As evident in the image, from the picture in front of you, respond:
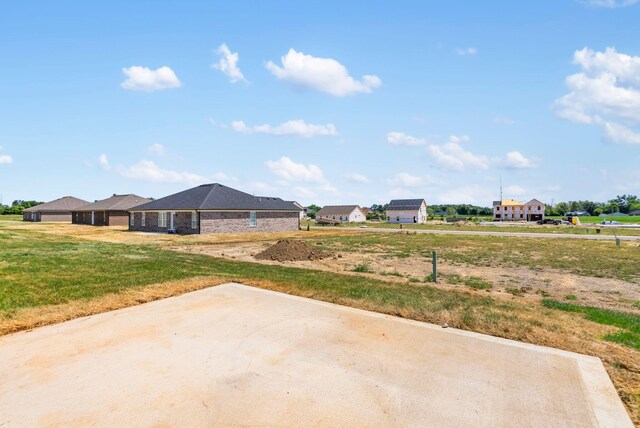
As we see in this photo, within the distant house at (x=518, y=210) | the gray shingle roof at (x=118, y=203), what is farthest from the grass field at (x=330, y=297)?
the distant house at (x=518, y=210)

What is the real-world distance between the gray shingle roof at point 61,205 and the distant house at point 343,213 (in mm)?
51931

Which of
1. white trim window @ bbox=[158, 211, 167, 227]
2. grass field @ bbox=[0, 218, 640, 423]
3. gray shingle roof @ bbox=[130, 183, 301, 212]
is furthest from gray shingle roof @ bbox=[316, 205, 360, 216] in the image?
grass field @ bbox=[0, 218, 640, 423]

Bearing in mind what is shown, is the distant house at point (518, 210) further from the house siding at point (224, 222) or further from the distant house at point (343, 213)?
the house siding at point (224, 222)

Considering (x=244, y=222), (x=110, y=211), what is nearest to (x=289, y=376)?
(x=244, y=222)

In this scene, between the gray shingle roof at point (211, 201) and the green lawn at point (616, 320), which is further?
the gray shingle roof at point (211, 201)

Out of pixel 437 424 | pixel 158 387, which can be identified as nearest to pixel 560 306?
pixel 437 424

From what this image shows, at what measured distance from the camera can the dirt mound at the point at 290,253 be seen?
59.8ft

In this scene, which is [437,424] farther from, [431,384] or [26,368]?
[26,368]

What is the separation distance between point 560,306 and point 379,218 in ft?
305

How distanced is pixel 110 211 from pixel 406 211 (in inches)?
2345

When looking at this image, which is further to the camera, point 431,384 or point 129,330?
point 129,330

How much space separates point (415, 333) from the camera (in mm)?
6535

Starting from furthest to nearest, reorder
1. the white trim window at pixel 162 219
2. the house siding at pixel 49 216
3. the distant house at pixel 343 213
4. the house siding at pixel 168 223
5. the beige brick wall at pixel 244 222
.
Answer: the distant house at pixel 343 213, the house siding at pixel 49 216, the white trim window at pixel 162 219, the house siding at pixel 168 223, the beige brick wall at pixel 244 222

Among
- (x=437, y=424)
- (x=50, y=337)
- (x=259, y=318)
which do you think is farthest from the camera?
(x=259, y=318)
